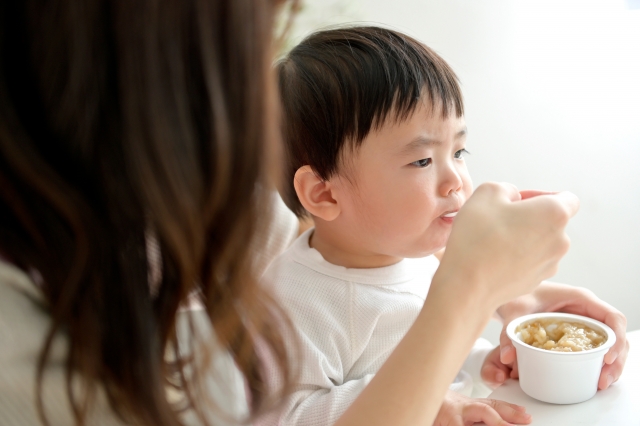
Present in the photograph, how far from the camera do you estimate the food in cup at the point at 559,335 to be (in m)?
0.75

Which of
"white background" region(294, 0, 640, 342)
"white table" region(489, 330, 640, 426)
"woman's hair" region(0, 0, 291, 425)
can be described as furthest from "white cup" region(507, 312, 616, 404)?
"white background" region(294, 0, 640, 342)

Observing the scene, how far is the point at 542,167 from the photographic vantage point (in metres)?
1.94

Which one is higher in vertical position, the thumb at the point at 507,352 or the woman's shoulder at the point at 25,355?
the woman's shoulder at the point at 25,355

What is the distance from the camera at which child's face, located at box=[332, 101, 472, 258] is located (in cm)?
86

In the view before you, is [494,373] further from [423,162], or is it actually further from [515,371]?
[423,162]

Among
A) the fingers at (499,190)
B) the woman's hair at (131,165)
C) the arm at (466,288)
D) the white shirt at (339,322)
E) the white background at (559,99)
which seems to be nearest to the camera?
the woman's hair at (131,165)

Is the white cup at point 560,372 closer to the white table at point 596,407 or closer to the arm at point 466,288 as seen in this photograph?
the white table at point 596,407

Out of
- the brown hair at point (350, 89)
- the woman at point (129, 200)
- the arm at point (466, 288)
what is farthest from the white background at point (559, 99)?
the woman at point (129, 200)

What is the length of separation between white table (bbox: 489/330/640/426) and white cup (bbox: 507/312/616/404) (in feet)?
0.04

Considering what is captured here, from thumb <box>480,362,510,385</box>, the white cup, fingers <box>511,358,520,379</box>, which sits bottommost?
thumb <box>480,362,510,385</box>

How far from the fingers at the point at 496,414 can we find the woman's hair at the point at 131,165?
408 mm

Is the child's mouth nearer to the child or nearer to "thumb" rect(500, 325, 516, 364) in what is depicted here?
the child

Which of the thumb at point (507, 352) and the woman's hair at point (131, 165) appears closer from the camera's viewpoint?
the woman's hair at point (131, 165)

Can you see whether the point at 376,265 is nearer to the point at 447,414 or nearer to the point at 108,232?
the point at 447,414
